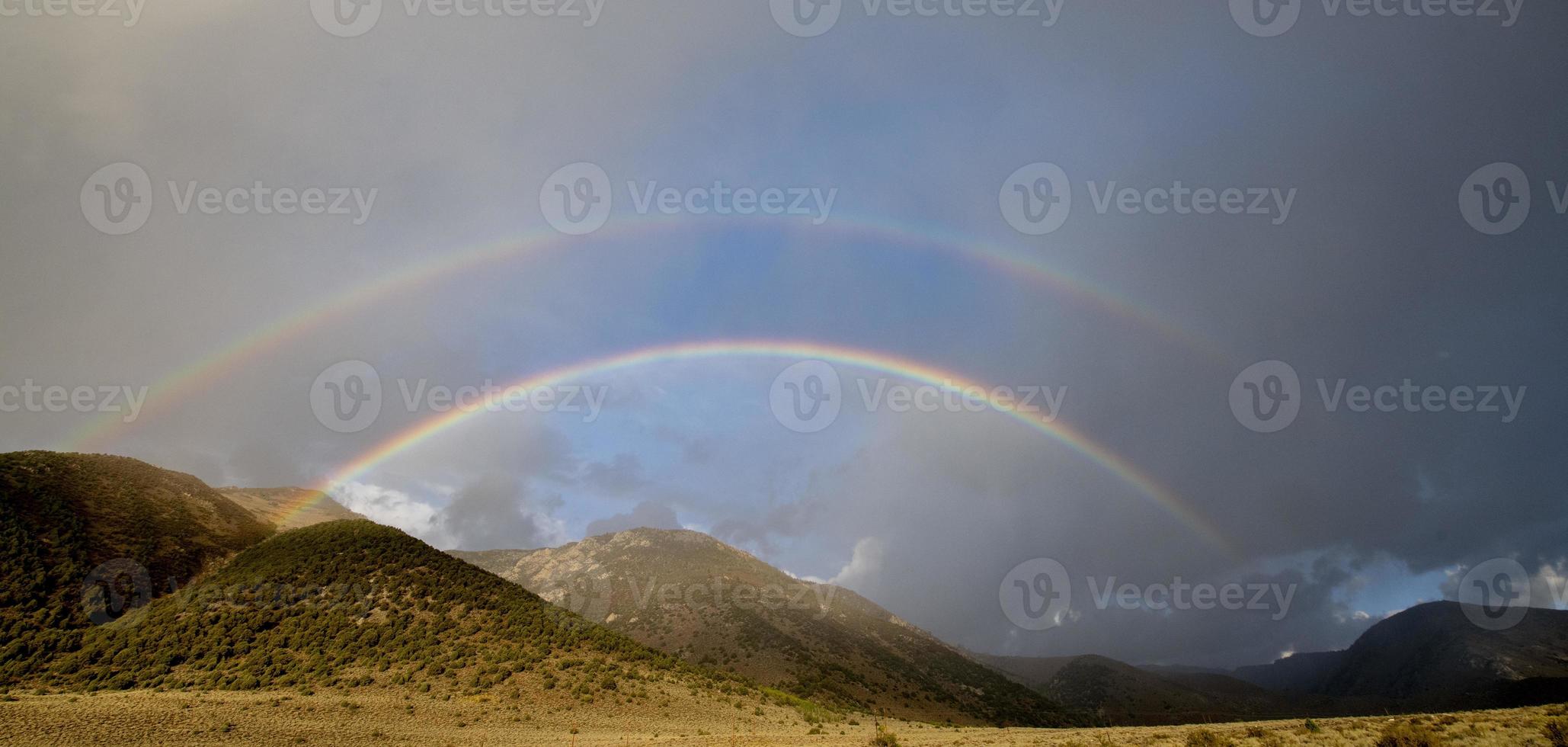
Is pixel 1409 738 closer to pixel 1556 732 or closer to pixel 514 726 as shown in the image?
pixel 1556 732

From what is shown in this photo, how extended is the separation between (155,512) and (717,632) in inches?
2623

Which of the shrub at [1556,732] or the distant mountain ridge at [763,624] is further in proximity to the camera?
the distant mountain ridge at [763,624]

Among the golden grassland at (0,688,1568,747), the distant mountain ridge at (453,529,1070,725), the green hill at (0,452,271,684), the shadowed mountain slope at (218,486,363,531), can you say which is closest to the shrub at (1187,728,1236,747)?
the golden grassland at (0,688,1568,747)

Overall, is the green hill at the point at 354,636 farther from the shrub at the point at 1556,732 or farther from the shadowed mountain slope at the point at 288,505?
the shrub at the point at 1556,732

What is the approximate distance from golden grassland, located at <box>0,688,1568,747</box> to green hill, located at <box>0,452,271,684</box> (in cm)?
1240

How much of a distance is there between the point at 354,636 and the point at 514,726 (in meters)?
18.6

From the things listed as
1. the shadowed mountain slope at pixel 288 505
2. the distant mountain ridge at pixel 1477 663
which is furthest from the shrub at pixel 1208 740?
the distant mountain ridge at pixel 1477 663

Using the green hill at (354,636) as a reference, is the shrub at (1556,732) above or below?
above

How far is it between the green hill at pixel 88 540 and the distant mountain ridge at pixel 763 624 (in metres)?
56.1

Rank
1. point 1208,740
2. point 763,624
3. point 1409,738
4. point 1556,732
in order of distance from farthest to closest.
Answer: point 763,624
point 1208,740
point 1409,738
point 1556,732

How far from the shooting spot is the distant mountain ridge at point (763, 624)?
78000mm

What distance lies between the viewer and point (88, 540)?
49.3 meters

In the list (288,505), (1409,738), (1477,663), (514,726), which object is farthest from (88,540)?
(1477,663)

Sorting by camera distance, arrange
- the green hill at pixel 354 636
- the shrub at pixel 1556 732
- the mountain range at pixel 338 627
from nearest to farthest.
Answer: the shrub at pixel 1556 732 → the green hill at pixel 354 636 → the mountain range at pixel 338 627
